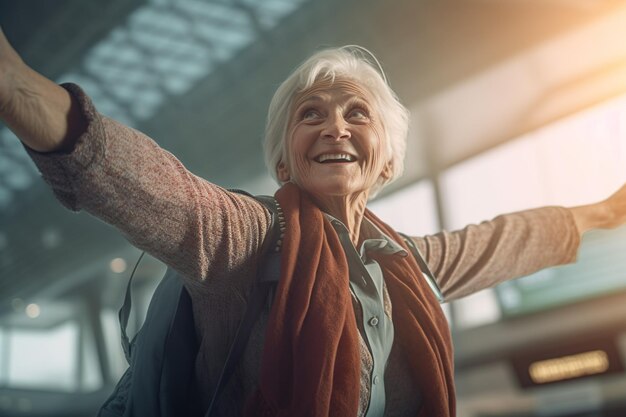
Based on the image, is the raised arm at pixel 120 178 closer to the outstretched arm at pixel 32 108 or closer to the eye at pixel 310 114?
the outstretched arm at pixel 32 108

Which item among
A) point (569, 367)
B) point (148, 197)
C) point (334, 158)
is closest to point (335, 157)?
point (334, 158)

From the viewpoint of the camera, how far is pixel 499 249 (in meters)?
1.05

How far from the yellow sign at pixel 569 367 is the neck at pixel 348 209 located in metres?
3.00

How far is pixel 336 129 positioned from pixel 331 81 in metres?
0.09

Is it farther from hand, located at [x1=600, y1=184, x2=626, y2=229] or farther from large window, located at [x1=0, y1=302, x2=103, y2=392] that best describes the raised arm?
large window, located at [x1=0, y1=302, x2=103, y2=392]

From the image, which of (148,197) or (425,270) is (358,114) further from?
(148,197)

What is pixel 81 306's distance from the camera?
2014mm

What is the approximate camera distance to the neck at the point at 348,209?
0.86 meters

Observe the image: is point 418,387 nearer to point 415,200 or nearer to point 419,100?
point 415,200

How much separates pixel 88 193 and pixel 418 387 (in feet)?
1.57

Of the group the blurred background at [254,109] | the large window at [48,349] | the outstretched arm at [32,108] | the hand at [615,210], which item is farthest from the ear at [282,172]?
the large window at [48,349]

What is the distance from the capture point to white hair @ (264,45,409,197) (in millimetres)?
902

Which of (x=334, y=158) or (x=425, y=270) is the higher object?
(x=334, y=158)

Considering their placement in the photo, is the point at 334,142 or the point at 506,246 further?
the point at 506,246
